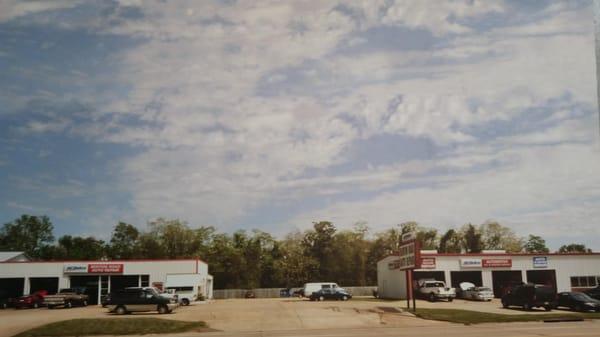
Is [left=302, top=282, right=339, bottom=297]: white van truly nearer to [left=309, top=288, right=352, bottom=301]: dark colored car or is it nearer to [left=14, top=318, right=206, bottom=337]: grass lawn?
[left=309, top=288, right=352, bottom=301]: dark colored car

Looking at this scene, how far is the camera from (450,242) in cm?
11469

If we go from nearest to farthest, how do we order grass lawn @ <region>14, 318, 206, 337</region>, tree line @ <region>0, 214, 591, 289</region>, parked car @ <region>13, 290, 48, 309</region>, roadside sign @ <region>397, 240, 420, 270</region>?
grass lawn @ <region>14, 318, 206, 337</region> < roadside sign @ <region>397, 240, 420, 270</region> < parked car @ <region>13, 290, 48, 309</region> < tree line @ <region>0, 214, 591, 289</region>

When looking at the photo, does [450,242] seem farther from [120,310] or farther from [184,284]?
[120,310]

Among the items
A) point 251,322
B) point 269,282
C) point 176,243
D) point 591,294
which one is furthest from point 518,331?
point 176,243

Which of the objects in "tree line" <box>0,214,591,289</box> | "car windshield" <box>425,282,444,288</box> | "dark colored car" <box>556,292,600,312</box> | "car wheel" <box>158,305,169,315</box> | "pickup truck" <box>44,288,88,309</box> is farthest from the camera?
"tree line" <box>0,214,591,289</box>

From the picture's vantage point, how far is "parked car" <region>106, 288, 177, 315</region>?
39.3m

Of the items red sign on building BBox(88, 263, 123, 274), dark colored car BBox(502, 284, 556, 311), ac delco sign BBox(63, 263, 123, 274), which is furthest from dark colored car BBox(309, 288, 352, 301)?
ac delco sign BBox(63, 263, 123, 274)

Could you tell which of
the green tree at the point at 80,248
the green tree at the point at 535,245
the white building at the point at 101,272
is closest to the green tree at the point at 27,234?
the green tree at the point at 80,248

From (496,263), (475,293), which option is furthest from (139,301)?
(496,263)

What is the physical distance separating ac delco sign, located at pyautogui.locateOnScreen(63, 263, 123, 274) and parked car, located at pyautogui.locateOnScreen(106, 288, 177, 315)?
22649 mm

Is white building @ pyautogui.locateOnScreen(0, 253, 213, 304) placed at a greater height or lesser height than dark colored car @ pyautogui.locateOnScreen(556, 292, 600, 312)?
greater

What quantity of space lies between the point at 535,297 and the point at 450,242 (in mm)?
76888

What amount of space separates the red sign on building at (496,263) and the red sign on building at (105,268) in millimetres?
39785

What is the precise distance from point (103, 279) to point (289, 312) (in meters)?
33.8
